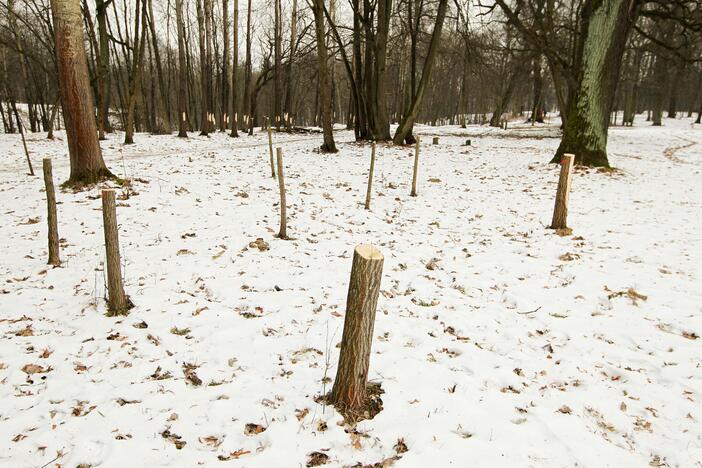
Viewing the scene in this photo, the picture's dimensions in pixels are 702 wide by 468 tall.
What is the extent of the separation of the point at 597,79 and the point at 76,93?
1341 centimetres

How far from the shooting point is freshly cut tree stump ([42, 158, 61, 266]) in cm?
490

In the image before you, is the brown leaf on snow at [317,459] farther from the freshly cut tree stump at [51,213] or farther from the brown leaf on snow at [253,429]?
the freshly cut tree stump at [51,213]

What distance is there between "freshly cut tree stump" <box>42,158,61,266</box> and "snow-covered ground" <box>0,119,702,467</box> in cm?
27

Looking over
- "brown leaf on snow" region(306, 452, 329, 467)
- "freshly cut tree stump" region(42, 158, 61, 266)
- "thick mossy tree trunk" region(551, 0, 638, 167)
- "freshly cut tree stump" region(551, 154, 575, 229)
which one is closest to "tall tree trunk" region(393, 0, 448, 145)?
"thick mossy tree trunk" region(551, 0, 638, 167)

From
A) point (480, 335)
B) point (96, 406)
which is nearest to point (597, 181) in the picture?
point (480, 335)

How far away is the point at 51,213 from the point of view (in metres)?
4.93

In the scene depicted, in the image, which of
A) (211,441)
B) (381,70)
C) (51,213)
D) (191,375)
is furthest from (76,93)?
(381,70)

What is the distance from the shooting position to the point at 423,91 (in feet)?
53.7

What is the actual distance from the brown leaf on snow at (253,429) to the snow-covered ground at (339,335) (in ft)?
0.07

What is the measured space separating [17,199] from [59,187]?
0.77m

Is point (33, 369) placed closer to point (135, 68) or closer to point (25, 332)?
point (25, 332)

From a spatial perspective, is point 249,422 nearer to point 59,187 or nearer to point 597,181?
point 59,187

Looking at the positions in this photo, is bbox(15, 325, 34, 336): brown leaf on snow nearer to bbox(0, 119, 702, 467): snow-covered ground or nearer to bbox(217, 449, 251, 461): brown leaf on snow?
bbox(0, 119, 702, 467): snow-covered ground

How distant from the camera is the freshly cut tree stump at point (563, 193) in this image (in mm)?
6688
